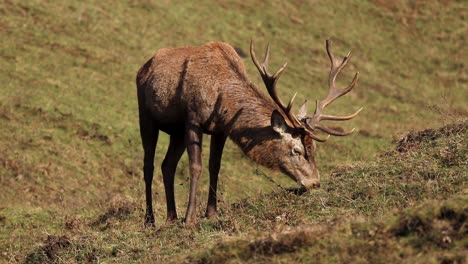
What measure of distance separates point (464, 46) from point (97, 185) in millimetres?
21942

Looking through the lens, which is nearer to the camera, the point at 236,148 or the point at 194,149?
the point at 194,149

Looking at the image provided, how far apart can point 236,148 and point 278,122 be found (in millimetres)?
11522

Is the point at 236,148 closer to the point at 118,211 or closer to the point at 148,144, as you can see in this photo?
the point at 118,211

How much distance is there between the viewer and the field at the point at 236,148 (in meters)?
8.92

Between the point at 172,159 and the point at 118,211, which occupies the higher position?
the point at 172,159

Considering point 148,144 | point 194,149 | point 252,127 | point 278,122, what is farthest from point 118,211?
point 278,122

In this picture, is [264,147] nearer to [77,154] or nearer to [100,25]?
[77,154]

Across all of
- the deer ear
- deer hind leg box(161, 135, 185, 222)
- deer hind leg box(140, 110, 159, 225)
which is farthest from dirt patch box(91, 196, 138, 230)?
the deer ear

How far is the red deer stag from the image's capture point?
1213 centimetres

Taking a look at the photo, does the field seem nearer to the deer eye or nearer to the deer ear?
the deer eye

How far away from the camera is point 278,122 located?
12148 millimetres

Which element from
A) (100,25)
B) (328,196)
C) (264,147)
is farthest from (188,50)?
(100,25)

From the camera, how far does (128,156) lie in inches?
857

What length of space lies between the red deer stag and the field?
45 centimetres
